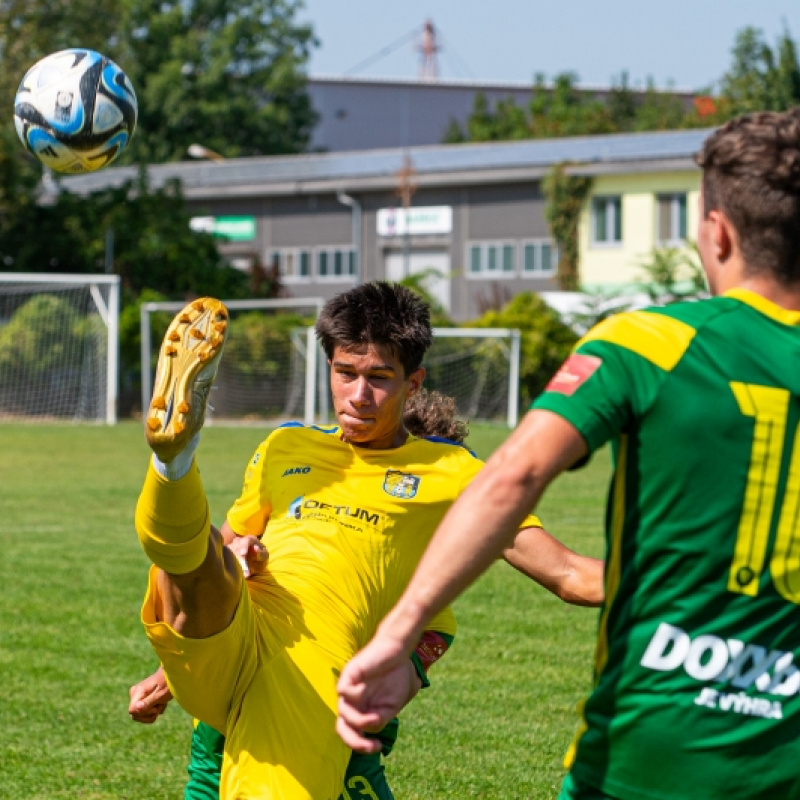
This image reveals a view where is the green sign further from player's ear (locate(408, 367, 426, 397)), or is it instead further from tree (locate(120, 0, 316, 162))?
player's ear (locate(408, 367, 426, 397))

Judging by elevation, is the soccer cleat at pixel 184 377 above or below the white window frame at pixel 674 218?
below

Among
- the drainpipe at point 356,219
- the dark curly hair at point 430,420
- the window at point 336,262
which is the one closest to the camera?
the dark curly hair at point 430,420

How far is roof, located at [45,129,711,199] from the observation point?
39031 millimetres

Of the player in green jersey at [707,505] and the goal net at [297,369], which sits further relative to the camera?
the goal net at [297,369]

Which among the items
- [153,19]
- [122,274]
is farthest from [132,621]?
[153,19]

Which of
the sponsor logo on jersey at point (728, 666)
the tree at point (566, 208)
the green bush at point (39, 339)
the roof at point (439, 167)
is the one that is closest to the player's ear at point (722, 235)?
the sponsor logo on jersey at point (728, 666)

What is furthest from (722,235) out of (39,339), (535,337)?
(535,337)

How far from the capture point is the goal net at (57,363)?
28.3m

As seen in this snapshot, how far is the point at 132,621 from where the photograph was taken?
28.7ft

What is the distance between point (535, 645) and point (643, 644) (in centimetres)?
589

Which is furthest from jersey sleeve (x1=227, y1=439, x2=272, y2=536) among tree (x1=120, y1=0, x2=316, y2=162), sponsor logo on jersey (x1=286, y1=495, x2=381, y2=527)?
tree (x1=120, y1=0, x2=316, y2=162)

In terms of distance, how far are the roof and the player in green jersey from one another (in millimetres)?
35630

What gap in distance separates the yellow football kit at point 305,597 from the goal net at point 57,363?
24.5 m

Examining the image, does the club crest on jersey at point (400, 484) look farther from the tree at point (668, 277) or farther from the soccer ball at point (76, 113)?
the tree at point (668, 277)
